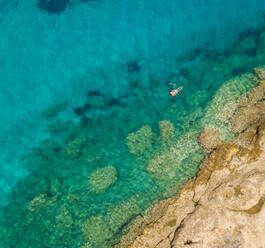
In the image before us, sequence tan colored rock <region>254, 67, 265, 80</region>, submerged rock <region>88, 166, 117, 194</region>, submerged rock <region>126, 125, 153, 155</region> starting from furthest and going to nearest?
1. tan colored rock <region>254, 67, 265, 80</region>
2. submerged rock <region>126, 125, 153, 155</region>
3. submerged rock <region>88, 166, 117, 194</region>

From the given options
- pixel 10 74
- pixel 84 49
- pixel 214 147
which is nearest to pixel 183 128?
pixel 214 147

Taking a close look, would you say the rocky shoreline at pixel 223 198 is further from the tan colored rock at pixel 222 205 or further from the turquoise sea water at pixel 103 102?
the turquoise sea water at pixel 103 102

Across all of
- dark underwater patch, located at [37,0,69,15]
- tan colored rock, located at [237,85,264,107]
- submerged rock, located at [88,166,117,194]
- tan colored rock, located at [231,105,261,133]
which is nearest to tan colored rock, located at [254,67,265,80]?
tan colored rock, located at [237,85,264,107]

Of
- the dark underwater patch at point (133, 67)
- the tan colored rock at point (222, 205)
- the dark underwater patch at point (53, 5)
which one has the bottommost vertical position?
the tan colored rock at point (222, 205)

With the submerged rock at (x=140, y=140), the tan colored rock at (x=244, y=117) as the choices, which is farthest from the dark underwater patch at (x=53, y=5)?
the tan colored rock at (x=244, y=117)

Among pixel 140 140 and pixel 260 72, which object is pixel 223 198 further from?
pixel 260 72

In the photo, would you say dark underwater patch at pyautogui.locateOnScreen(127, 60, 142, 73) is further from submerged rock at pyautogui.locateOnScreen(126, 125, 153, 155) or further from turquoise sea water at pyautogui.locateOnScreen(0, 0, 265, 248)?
submerged rock at pyautogui.locateOnScreen(126, 125, 153, 155)
